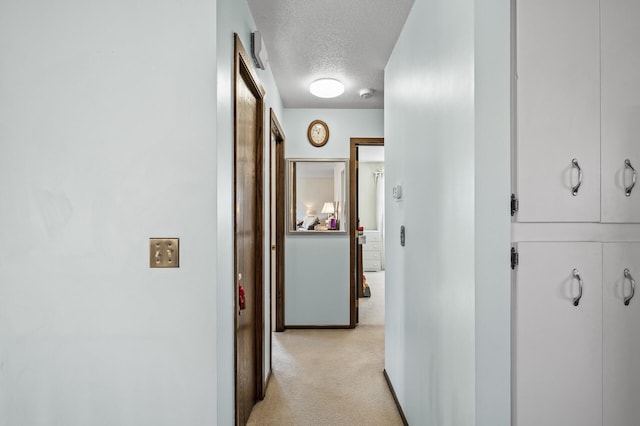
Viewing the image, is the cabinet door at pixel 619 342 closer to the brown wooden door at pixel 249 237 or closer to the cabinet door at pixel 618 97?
the cabinet door at pixel 618 97

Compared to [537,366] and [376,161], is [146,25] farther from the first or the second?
[376,161]

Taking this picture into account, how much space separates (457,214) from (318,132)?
10.0 ft

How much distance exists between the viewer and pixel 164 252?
1419 millimetres

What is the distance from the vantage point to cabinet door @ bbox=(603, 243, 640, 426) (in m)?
1.36

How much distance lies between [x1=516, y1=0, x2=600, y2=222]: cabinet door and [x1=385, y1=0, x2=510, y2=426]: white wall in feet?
0.21

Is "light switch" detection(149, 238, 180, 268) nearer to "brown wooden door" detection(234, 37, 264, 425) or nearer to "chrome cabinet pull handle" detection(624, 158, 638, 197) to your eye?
"brown wooden door" detection(234, 37, 264, 425)

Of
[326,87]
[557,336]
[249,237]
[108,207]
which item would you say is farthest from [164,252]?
[326,87]

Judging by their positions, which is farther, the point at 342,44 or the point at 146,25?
the point at 342,44

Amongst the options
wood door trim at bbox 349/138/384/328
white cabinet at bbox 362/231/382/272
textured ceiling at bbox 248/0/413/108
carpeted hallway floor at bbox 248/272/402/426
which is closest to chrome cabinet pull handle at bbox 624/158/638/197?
textured ceiling at bbox 248/0/413/108

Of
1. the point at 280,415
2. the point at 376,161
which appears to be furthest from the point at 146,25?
the point at 376,161

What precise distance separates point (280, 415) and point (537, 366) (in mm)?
1697

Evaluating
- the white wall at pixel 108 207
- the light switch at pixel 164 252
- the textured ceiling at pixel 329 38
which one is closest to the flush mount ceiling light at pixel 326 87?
the textured ceiling at pixel 329 38

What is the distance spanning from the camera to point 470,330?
4.43ft

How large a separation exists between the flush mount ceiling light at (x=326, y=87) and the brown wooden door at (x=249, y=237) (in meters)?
0.90
